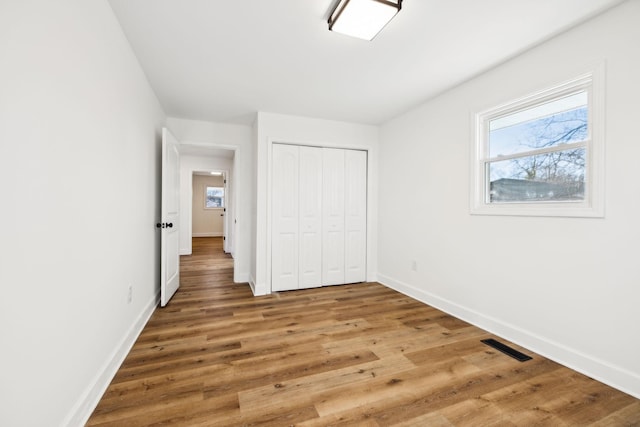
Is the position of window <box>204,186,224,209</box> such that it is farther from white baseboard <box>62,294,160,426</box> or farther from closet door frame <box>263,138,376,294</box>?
white baseboard <box>62,294,160,426</box>

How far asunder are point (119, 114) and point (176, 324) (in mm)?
1920

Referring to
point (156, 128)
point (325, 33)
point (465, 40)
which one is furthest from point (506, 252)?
point (156, 128)

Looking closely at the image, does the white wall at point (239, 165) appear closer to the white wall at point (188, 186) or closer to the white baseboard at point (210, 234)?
the white wall at point (188, 186)

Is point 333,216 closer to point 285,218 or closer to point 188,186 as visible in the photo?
point 285,218

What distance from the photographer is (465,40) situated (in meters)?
2.06

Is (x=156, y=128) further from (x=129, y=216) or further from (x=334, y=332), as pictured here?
(x=334, y=332)

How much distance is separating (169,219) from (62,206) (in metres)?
2.03

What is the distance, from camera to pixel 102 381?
64.4 inches

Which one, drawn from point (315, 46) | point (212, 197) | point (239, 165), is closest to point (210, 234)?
point (212, 197)

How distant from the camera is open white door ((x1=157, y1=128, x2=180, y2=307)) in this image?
2982 millimetres

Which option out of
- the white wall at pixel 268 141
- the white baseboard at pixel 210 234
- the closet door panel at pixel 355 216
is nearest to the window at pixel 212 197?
the white baseboard at pixel 210 234

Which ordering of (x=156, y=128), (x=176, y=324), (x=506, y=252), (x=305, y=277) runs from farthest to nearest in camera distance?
(x=305, y=277) < (x=156, y=128) < (x=176, y=324) < (x=506, y=252)

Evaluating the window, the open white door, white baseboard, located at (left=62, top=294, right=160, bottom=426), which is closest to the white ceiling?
the open white door

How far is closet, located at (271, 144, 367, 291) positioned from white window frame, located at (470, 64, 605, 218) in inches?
68.1
